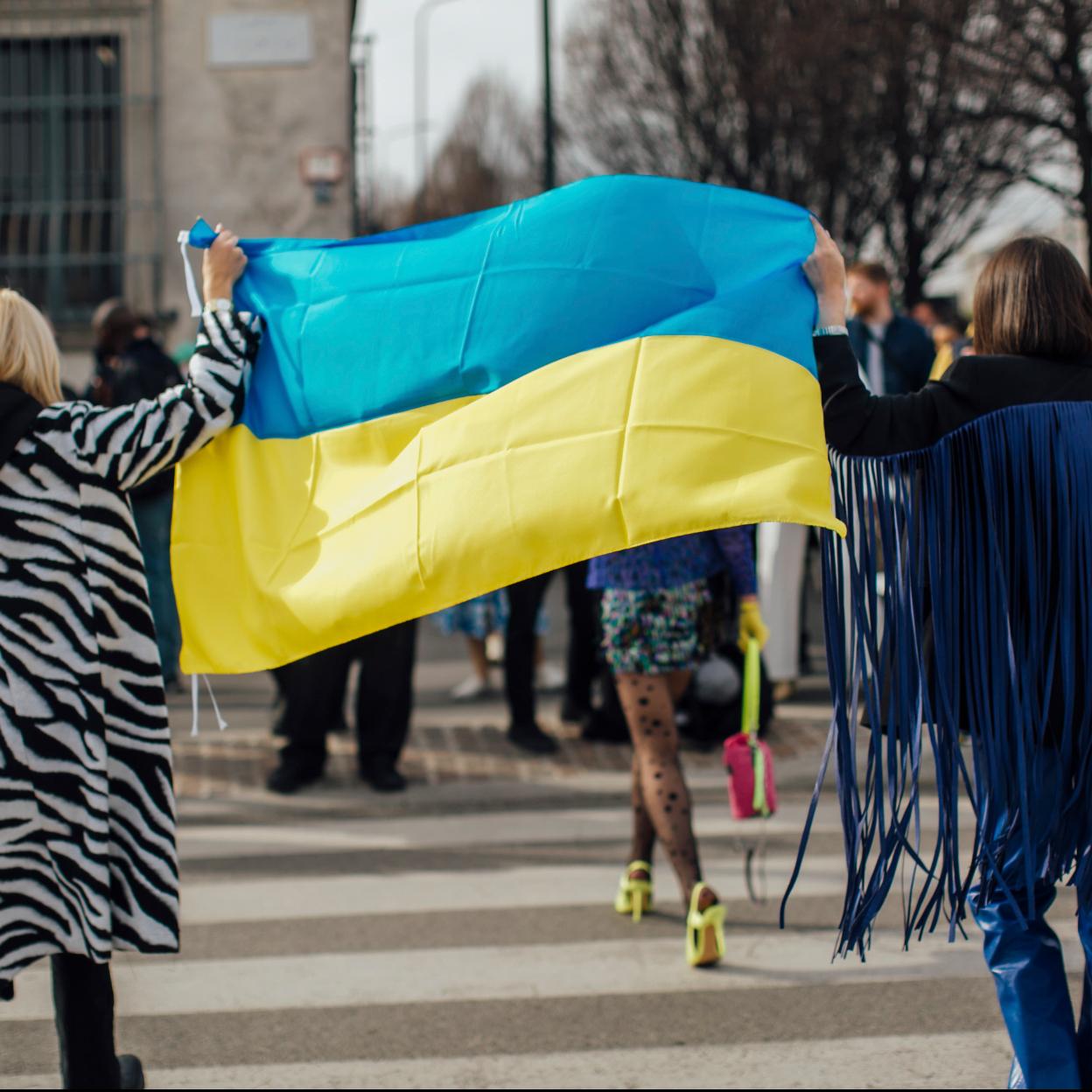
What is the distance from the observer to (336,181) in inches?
583

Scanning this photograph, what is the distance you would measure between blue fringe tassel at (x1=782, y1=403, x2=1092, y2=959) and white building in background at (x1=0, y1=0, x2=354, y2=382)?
39.2 feet

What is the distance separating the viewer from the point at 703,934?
4.79 metres

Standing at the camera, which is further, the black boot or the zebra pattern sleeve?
the black boot

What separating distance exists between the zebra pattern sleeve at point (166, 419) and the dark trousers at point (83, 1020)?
3.57ft

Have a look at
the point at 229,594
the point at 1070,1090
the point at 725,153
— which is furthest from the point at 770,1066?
the point at 725,153

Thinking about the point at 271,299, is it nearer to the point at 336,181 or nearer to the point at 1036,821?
the point at 1036,821

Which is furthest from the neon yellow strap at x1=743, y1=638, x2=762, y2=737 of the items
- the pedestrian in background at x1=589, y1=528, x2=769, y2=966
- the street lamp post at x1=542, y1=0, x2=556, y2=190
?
the street lamp post at x1=542, y1=0, x2=556, y2=190

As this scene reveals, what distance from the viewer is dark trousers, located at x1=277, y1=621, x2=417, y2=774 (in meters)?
7.28

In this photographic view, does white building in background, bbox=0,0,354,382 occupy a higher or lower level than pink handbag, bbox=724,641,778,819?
higher

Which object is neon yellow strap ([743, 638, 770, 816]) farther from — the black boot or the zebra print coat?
the black boot

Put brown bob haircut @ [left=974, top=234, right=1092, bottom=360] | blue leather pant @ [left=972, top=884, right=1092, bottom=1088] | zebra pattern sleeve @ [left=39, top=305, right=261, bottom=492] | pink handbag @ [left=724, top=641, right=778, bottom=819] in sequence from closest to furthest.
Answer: blue leather pant @ [left=972, top=884, right=1092, bottom=1088], brown bob haircut @ [left=974, top=234, right=1092, bottom=360], zebra pattern sleeve @ [left=39, top=305, right=261, bottom=492], pink handbag @ [left=724, top=641, right=778, bottom=819]

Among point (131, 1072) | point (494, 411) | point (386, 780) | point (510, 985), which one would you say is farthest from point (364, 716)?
point (494, 411)

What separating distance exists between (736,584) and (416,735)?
3.54 metres

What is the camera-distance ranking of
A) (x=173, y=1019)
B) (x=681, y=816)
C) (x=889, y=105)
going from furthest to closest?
1. (x=889, y=105)
2. (x=681, y=816)
3. (x=173, y=1019)
